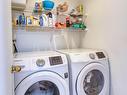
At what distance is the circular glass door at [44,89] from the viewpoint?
1602 millimetres

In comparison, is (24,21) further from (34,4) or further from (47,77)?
(47,77)

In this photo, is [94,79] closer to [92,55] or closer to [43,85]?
[92,55]

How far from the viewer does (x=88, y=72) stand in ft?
6.12

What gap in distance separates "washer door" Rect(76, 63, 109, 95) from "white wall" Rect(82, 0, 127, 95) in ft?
0.48

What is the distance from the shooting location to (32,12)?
218 cm

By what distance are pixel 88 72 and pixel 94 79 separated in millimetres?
238

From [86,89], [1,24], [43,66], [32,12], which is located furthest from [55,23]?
[1,24]

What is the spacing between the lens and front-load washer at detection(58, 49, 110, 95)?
5.65ft

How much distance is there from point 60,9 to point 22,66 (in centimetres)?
128

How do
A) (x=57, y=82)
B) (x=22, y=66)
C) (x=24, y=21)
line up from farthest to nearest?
(x=24, y=21)
(x=57, y=82)
(x=22, y=66)

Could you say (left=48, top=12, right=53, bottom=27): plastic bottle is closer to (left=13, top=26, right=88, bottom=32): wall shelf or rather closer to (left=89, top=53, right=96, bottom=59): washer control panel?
(left=13, top=26, right=88, bottom=32): wall shelf

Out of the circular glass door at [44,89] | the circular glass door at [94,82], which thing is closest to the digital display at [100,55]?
the circular glass door at [94,82]

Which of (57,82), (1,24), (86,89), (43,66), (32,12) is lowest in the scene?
(86,89)

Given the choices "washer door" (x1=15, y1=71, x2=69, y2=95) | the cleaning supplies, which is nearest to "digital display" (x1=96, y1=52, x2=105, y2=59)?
"washer door" (x1=15, y1=71, x2=69, y2=95)
